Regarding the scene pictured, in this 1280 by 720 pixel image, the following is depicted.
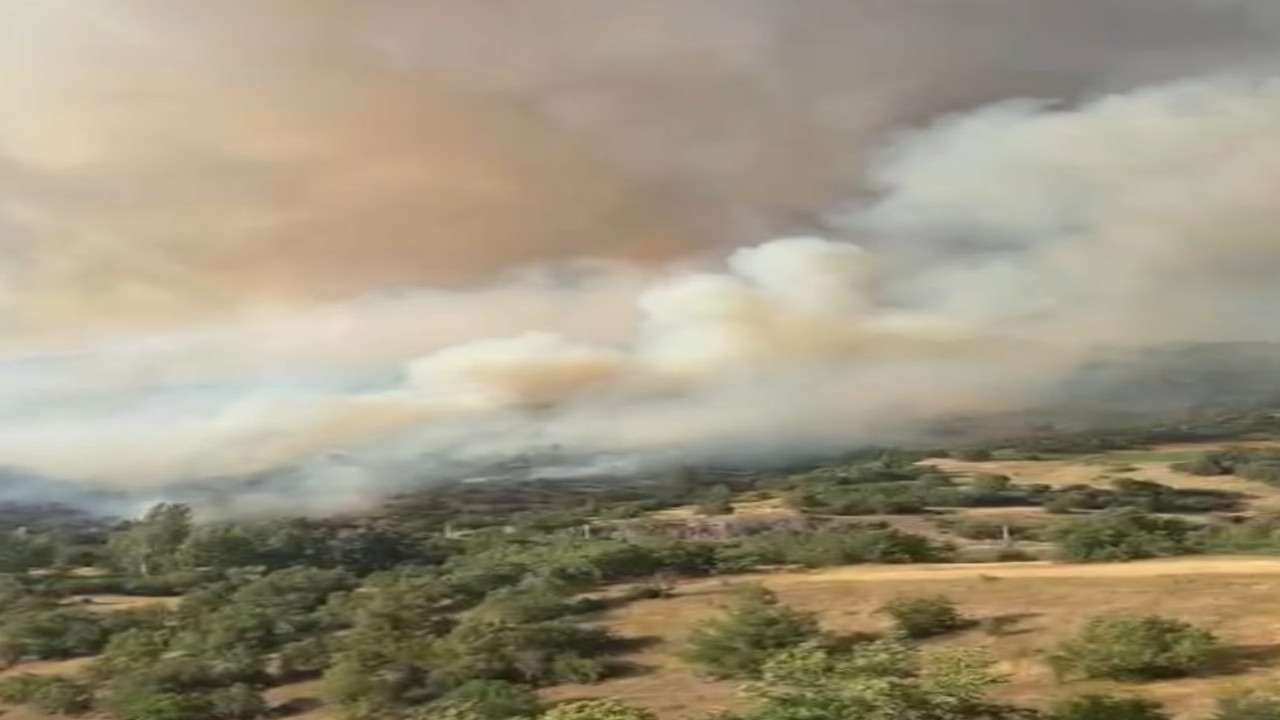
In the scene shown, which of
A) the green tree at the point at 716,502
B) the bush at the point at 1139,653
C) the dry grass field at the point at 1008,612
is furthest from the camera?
the green tree at the point at 716,502

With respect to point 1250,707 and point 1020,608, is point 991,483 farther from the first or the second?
point 1250,707

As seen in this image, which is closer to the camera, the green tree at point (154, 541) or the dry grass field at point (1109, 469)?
the green tree at point (154, 541)

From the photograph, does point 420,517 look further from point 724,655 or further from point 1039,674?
point 1039,674

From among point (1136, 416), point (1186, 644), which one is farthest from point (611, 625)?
point (1136, 416)

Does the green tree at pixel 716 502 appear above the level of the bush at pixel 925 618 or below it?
above

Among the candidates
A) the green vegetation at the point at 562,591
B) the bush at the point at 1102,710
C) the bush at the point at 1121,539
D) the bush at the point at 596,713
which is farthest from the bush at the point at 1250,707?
the bush at the point at 1121,539

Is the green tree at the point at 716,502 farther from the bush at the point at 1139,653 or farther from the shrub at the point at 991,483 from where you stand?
the bush at the point at 1139,653

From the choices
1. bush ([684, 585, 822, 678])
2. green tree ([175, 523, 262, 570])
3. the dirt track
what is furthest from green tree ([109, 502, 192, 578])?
bush ([684, 585, 822, 678])

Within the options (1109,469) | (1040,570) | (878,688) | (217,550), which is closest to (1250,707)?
(878,688)
